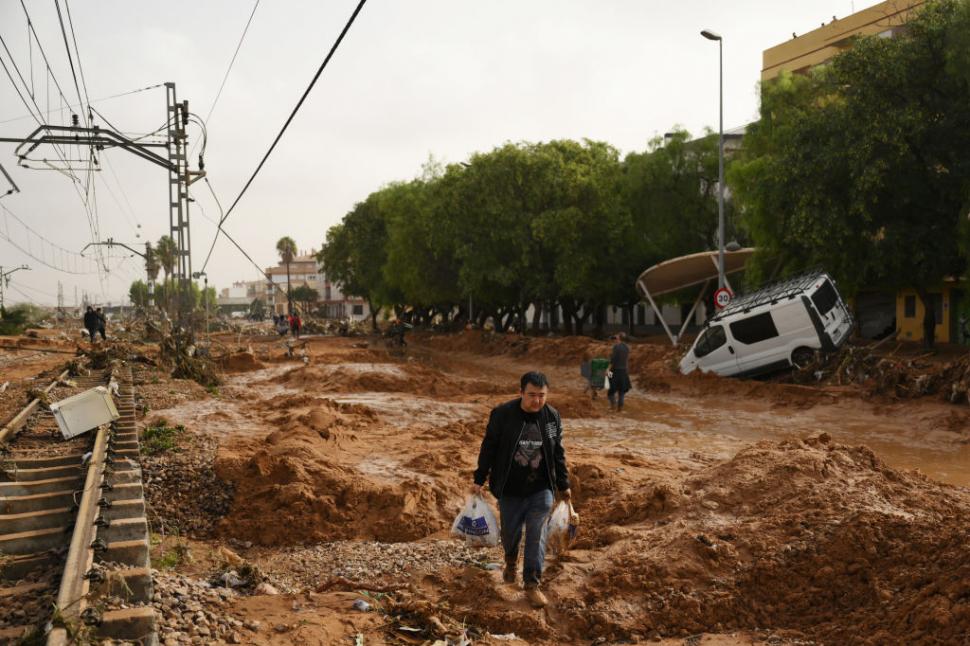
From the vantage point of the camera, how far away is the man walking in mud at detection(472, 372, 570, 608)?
18.8ft

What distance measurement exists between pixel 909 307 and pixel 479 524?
31.3 m

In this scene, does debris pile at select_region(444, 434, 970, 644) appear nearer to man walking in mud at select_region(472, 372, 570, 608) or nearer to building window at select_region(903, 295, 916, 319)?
man walking in mud at select_region(472, 372, 570, 608)

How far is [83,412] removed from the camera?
10.8 metres

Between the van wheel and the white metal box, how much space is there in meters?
15.8

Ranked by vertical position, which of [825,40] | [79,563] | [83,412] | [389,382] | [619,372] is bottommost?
[389,382]

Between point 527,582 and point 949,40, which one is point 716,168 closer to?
point 949,40

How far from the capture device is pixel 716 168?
3516cm

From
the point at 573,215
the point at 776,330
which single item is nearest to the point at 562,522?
the point at 776,330

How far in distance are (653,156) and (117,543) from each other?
33.6 m

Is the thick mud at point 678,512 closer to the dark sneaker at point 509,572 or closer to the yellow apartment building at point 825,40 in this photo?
the dark sneaker at point 509,572

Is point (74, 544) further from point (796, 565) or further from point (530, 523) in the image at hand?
point (796, 565)

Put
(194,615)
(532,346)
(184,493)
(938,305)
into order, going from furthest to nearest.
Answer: (532,346) < (938,305) < (184,493) < (194,615)

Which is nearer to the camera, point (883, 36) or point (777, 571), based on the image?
point (777, 571)

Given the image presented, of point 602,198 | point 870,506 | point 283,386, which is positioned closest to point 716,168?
point 602,198
